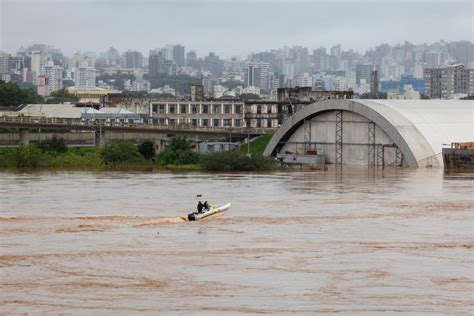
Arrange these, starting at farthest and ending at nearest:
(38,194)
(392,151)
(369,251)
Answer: (392,151) → (38,194) → (369,251)

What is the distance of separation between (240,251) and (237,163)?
1063 inches

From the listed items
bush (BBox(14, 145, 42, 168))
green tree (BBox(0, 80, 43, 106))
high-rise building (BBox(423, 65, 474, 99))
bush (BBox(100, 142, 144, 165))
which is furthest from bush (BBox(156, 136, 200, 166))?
high-rise building (BBox(423, 65, 474, 99))

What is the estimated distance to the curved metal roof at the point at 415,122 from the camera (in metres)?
49.3

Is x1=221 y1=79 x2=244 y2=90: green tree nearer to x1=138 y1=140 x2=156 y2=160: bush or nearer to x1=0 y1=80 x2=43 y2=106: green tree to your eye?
x1=0 y1=80 x2=43 y2=106: green tree

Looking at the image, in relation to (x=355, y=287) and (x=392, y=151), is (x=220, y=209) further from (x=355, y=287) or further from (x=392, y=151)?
(x=392, y=151)

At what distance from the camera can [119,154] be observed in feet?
181

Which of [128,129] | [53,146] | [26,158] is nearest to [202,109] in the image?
[128,129]

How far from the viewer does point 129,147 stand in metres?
56.2

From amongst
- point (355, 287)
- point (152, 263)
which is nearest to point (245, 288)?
point (355, 287)

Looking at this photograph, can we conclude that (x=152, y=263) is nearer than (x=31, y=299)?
No

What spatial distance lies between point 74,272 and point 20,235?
5.26 meters

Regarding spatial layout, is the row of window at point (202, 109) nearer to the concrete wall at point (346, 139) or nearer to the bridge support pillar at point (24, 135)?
the bridge support pillar at point (24, 135)

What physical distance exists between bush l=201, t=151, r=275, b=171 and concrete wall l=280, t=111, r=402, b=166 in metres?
3.66

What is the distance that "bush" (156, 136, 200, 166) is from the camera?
54.6 m
